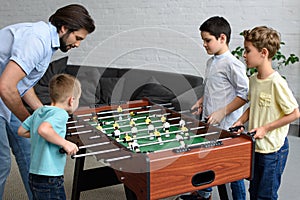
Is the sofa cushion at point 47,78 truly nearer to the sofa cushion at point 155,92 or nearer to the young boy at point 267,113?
the sofa cushion at point 155,92

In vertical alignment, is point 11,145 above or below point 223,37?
below

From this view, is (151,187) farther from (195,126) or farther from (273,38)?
(273,38)

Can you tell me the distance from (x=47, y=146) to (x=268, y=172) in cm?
112

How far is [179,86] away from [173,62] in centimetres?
75

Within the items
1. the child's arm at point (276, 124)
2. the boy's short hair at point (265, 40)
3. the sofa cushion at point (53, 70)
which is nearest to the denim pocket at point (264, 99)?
the child's arm at point (276, 124)

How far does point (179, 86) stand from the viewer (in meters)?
4.29

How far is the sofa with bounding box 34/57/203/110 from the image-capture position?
152 inches

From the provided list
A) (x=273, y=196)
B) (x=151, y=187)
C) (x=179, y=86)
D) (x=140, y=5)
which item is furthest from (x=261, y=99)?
(x=140, y=5)

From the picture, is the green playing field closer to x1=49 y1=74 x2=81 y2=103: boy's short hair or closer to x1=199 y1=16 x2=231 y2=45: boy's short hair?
x1=49 y1=74 x2=81 y2=103: boy's short hair

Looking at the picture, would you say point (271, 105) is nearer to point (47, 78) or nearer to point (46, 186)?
point (46, 186)

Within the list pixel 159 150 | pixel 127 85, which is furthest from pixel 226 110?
pixel 127 85

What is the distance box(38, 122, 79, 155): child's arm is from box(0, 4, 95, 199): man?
0.34 metres

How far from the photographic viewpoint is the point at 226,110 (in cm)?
252

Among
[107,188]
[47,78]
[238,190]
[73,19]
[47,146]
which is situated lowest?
[107,188]
